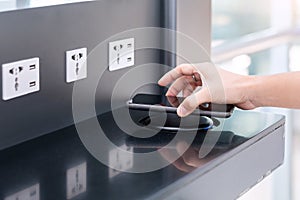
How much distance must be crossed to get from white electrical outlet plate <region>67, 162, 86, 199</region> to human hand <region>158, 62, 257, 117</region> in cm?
33

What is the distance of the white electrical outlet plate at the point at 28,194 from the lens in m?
1.10

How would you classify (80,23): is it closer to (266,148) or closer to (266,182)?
(266,148)

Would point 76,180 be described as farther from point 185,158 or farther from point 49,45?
point 49,45

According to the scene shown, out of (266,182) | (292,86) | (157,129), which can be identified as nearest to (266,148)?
(292,86)

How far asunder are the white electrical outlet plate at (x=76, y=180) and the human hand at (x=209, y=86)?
0.33 m

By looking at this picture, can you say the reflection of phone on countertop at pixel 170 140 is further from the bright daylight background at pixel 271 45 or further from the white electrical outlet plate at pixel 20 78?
the bright daylight background at pixel 271 45

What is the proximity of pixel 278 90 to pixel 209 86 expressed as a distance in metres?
0.18

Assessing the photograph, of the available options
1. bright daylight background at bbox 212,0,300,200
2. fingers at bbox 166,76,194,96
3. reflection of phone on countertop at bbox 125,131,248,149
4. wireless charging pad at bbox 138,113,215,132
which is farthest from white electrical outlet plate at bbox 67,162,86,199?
bright daylight background at bbox 212,0,300,200

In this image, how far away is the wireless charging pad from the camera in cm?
151

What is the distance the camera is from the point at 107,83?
1.71m

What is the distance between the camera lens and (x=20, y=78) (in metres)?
1.39

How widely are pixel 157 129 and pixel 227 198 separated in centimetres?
27

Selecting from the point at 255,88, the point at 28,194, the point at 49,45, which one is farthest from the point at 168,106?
the point at 28,194

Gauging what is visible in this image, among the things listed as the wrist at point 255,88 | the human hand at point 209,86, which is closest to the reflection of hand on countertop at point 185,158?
the human hand at point 209,86
